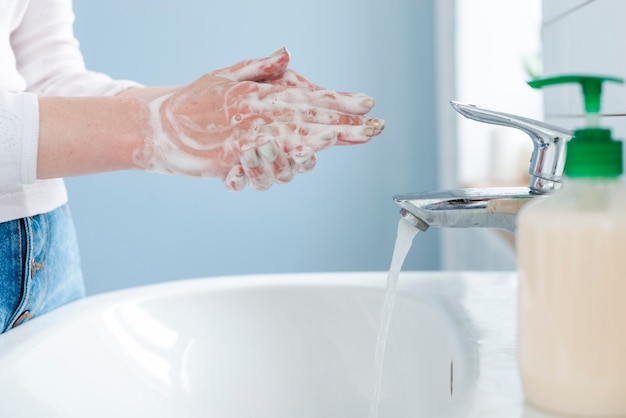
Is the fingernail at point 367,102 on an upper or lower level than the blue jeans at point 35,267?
upper

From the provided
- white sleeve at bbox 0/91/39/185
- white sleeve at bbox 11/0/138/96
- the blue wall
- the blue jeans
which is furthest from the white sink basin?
the blue wall

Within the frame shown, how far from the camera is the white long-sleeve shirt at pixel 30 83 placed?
60 cm

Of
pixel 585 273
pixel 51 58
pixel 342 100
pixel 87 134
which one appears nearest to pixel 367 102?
pixel 342 100

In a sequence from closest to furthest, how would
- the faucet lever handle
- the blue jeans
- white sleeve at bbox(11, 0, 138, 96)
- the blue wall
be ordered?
the faucet lever handle → the blue jeans → white sleeve at bbox(11, 0, 138, 96) → the blue wall

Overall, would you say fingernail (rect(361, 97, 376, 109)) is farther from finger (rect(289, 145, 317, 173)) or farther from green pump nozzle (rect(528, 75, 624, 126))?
green pump nozzle (rect(528, 75, 624, 126))

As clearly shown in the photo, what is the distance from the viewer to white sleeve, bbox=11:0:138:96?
894 mm

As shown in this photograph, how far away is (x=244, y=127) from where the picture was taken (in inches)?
25.3

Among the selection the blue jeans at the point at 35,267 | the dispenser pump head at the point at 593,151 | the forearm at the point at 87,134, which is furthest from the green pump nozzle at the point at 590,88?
the blue jeans at the point at 35,267

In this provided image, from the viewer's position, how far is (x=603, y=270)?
0.34 m

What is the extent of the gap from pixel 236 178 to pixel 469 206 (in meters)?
0.20

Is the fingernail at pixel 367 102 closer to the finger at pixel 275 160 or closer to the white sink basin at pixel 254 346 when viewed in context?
the finger at pixel 275 160

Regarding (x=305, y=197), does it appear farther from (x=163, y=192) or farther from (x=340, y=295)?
(x=340, y=295)

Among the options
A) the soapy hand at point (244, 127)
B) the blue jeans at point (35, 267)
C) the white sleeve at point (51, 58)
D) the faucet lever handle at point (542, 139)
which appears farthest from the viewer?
the white sleeve at point (51, 58)

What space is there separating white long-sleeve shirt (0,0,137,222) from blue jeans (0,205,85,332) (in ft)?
0.05
